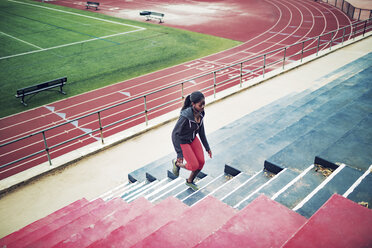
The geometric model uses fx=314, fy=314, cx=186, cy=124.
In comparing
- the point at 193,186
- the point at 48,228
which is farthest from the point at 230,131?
the point at 48,228

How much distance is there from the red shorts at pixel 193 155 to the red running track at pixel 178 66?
618 centimetres

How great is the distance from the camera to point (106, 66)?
18.4 metres

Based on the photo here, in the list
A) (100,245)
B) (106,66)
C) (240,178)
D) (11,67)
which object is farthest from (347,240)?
(11,67)

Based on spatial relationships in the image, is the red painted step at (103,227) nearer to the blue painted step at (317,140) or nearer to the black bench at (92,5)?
the blue painted step at (317,140)

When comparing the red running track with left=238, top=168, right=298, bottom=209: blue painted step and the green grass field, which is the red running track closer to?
the green grass field

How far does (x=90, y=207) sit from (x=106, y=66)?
47.4ft

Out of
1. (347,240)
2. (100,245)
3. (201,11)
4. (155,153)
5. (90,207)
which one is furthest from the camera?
(201,11)

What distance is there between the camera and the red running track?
11570mm

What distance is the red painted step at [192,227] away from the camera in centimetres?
289

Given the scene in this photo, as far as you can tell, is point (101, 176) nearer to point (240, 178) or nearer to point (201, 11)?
point (240, 178)

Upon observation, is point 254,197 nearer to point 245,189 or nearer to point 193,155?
point 245,189

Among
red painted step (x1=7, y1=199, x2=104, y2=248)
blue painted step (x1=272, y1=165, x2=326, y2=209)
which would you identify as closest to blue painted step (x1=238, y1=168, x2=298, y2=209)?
blue painted step (x1=272, y1=165, x2=326, y2=209)

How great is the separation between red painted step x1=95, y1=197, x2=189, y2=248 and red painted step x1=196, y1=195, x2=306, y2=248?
971 mm

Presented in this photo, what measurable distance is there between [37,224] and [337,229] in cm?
439
